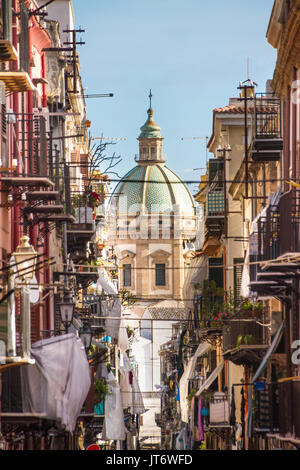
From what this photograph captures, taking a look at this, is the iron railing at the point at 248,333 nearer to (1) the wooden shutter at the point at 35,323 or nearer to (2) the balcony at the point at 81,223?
(2) the balcony at the point at 81,223

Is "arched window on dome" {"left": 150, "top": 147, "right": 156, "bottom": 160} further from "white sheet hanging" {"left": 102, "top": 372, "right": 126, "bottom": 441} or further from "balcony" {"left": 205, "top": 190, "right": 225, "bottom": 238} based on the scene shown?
"balcony" {"left": 205, "top": 190, "right": 225, "bottom": 238}

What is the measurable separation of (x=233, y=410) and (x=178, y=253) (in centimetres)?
11182

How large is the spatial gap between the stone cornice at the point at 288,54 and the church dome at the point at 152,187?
132423 mm

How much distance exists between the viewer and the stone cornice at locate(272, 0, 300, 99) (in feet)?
66.1

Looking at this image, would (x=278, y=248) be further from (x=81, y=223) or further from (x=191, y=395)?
(x=191, y=395)

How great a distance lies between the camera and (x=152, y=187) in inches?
6403

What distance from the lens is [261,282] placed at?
22.7 meters

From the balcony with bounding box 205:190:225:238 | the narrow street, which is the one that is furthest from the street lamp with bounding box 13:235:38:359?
the balcony with bounding box 205:190:225:238

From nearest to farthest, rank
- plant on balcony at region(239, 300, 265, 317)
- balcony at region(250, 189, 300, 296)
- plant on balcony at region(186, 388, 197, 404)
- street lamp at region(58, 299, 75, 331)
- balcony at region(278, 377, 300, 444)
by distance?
balcony at region(250, 189, 300, 296)
balcony at region(278, 377, 300, 444)
street lamp at region(58, 299, 75, 331)
plant on balcony at region(239, 300, 265, 317)
plant on balcony at region(186, 388, 197, 404)

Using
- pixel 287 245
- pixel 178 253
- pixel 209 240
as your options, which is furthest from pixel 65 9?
pixel 178 253

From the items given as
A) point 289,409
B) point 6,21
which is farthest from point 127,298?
point 6,21

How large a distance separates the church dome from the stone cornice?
434 feet

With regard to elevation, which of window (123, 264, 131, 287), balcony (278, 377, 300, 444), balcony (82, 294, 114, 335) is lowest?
balcony (278, 377, 300, 444)
